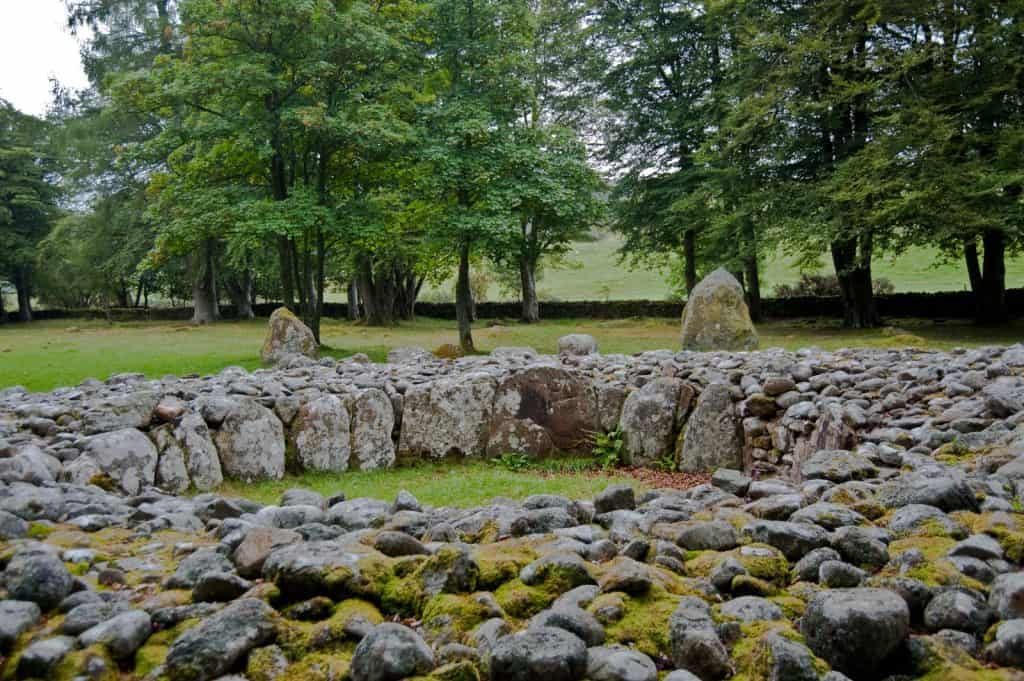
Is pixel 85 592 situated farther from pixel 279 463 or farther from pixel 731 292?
pixel 731 292

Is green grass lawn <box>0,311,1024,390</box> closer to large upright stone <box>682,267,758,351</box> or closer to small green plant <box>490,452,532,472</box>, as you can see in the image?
large upright stone <box>682,267,758,351</box>

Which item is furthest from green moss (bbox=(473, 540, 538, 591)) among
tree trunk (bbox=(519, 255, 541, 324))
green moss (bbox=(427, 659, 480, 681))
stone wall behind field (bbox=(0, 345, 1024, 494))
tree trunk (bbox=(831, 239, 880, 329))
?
tree trunk (bbox=(519, 255, 541, 324))

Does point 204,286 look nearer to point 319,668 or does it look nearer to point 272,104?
point 272,104

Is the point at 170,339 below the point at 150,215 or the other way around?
below

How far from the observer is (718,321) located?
14695 mm

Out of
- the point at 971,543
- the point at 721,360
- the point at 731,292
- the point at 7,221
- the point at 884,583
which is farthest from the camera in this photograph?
the point at 7,221

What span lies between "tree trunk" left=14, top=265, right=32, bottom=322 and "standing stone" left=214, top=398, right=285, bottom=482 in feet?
133

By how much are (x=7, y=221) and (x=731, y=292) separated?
40.3 meters

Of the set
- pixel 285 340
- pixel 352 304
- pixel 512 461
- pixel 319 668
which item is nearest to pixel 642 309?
pixel 352 304

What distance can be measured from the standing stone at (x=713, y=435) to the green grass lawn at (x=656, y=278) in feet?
84.6

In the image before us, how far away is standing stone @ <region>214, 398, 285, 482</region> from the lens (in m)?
7.71

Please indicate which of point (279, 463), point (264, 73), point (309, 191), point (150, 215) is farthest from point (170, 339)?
point (279, 463)

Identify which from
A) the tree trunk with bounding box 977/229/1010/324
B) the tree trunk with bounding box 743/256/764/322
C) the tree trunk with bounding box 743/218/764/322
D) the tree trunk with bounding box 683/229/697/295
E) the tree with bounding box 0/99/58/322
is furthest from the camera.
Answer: the tree with bounding box 0/99/58/322

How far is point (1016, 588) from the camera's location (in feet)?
7.73
